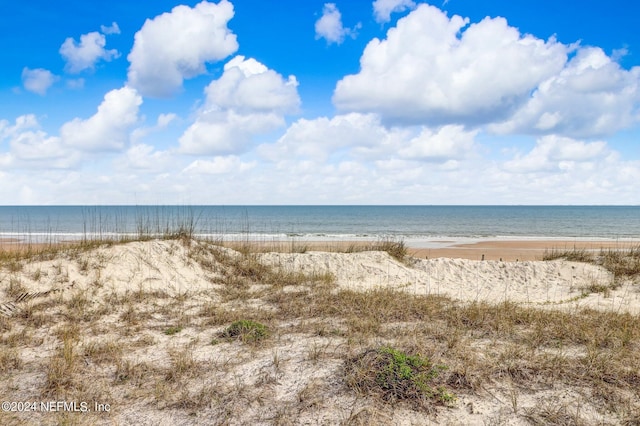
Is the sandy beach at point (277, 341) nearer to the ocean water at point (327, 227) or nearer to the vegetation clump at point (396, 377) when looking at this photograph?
the vegetation clump at point (396, 377)

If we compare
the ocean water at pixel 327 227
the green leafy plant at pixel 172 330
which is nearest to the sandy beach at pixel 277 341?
the green leafy plant at pixel 172 330

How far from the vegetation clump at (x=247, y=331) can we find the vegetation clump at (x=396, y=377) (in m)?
1.75

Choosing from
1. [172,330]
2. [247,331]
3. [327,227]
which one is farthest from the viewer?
[327,227]

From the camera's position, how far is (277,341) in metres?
6.41

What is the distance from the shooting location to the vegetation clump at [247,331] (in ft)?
21.1

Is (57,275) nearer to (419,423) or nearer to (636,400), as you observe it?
(419,423)

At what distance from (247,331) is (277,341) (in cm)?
58

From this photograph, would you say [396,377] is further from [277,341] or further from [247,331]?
[247,331]

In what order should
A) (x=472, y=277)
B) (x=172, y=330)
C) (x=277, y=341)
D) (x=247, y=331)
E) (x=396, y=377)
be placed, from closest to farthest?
(x=396, y=377), (x=277, y=341), (x=247, y=331), (x=172, y=330), (x=472, y=277)

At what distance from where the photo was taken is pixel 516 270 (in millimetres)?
13133

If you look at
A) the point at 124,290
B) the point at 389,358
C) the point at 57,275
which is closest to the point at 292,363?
the point at 389,358

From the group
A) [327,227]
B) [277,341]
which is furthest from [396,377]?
[327,227]

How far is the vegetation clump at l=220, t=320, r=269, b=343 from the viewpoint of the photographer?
6.42 m

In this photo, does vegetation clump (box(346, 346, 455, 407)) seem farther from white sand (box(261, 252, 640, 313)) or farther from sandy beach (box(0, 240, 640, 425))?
white sand (box(261, 252, 640, 313))
